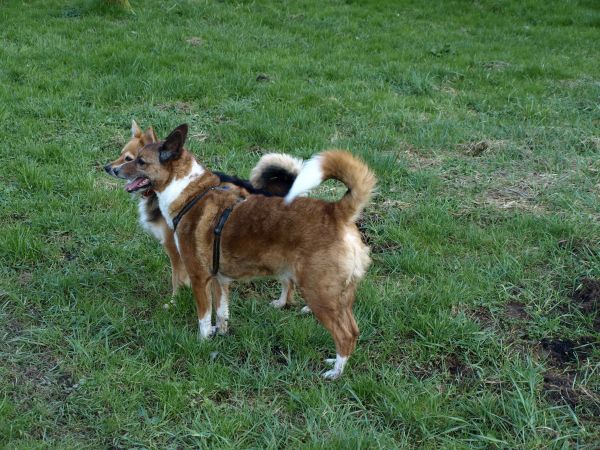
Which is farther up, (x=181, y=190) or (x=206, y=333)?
(x=181, y=190)

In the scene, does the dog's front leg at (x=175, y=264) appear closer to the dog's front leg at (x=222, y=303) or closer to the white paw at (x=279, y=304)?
the dog's front leg at (x=222, y=303)

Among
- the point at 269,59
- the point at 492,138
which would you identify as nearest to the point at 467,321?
the point at 492,138

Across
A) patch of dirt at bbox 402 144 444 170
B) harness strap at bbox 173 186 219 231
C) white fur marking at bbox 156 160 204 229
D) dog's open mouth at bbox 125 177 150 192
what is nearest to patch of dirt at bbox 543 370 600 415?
harness strap at bbox 173 186 219 231

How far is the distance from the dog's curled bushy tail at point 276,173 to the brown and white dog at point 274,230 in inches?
14.6

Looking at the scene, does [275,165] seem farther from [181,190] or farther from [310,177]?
[310,177]

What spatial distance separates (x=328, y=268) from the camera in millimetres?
3314

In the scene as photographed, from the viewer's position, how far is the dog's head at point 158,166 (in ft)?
12.7

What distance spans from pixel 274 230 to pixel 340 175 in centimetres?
51

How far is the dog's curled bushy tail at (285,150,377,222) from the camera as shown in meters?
3.22

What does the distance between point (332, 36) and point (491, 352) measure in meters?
7.69

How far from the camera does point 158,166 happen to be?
12.8 feet

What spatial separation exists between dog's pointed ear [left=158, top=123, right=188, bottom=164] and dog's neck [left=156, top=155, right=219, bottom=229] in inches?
5.5

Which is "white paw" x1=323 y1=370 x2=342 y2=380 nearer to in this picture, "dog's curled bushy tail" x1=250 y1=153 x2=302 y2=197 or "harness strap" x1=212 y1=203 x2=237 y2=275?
"harness strap" x1=212 y1=203 x2=237 y2=275

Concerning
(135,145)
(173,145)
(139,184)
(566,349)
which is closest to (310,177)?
(173,145)
